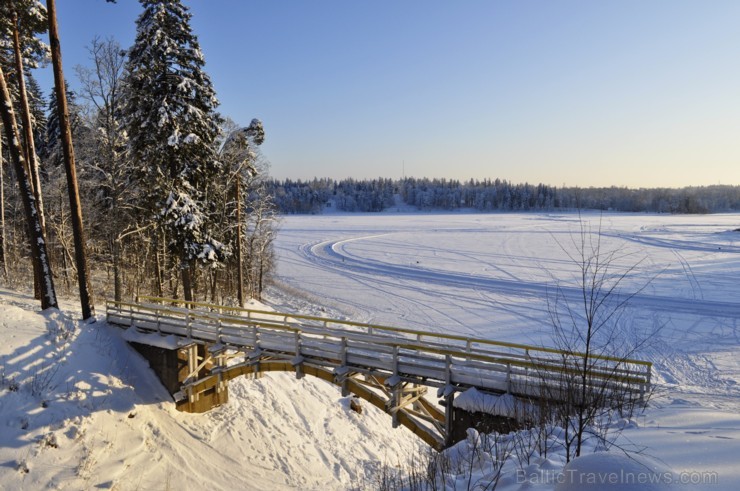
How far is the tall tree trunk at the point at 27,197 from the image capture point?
13.5 meters

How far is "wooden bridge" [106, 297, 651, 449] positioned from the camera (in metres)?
9.58

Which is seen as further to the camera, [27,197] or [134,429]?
[27,197]

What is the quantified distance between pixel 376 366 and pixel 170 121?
44.7 feet

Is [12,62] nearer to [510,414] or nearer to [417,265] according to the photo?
[510,414]

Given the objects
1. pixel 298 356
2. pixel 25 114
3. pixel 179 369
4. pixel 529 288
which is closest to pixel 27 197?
pixel 25 114

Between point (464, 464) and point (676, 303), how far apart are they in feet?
92.0

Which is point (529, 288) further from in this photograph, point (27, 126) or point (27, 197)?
point (27, 126)

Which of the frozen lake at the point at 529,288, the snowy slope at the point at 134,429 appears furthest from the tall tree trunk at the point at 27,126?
the frozen lake at the point at 529,288

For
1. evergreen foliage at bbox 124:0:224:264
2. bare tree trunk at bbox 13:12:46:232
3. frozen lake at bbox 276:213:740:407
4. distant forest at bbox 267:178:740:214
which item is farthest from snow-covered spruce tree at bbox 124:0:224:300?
distant forest at bbox 267:178:740:214

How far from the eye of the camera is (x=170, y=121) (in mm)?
17656

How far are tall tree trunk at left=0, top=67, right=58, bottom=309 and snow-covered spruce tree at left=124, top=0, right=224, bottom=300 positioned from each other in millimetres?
4458

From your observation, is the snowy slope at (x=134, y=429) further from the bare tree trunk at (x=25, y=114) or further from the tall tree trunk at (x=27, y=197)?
the bare tree trunk at (x=25, y=114)

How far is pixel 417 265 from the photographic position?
157 ft

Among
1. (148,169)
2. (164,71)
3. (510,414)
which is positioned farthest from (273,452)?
(164,71)
